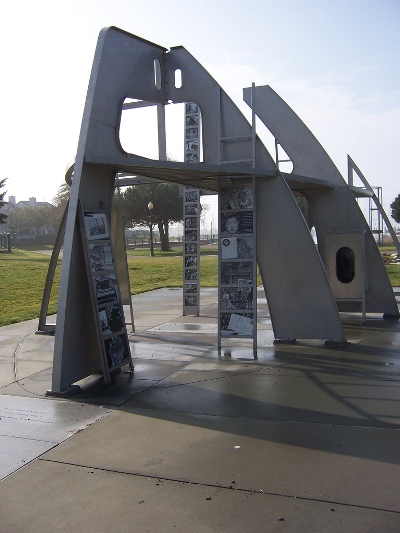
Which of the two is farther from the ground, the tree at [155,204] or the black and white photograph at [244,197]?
the tree at [155,204]

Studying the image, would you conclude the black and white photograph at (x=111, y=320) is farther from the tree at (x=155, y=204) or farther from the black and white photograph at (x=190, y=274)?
the tree at (x=155, y=204)

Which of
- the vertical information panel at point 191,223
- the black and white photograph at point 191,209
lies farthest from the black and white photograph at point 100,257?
the black and white photograph at point 191,209

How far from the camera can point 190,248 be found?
1334 centimetres

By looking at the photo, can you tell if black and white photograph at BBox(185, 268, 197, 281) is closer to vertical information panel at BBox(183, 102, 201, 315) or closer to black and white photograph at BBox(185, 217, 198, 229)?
vertical information panel at BBox(183, 102, 201, 315)

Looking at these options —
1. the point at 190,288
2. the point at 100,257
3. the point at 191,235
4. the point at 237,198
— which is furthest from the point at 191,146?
the point at 100,257

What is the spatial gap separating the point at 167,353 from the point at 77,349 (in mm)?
2328

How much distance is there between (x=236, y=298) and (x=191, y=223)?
4.35m

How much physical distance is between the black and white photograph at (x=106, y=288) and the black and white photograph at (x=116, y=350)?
0.52 meters

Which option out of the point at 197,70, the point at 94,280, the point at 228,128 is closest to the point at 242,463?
the point at 94,280

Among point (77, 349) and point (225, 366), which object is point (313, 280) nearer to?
point (225, 366)

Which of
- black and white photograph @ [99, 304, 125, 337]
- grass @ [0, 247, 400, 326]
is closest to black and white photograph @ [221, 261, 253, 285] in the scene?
black and white photograph @ [99, 304, 125, 337]

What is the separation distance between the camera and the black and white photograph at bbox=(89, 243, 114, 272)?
7.43 m

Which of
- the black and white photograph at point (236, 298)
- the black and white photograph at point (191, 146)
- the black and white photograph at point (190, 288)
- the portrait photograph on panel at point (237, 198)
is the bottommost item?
the black and white photograph at point (190, 288)

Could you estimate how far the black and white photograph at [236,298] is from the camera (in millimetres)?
9047
